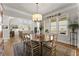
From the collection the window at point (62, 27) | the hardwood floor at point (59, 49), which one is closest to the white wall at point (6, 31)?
the hardwood floor at point (59, 49)

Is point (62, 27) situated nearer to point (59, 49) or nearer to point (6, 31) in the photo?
point (59, 49)

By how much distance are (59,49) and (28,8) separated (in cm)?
88

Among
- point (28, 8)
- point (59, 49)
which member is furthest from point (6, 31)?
point (59, 49)

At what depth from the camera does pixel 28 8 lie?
175 centimetres

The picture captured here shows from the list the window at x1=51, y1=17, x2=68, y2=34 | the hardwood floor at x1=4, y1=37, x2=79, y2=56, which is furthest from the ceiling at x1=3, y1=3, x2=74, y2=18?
the hardwood floor at x1=4, y1=37, x2=79, y2=56

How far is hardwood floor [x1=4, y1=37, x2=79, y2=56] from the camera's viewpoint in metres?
1.69

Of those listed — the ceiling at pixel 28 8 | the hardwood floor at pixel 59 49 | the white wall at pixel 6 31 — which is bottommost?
the hardwood floor at pixel 59 49

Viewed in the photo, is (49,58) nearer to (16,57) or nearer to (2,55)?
(16,57)

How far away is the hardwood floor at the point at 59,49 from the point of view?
1.69 metres

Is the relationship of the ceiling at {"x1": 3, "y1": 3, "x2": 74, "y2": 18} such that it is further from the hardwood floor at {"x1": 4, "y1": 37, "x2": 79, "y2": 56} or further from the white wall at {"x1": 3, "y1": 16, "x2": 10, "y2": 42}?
the hardwood floor at {"x1": 4, "y1": 37, "x2": 79, "y2": 56}

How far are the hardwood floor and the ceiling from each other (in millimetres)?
447

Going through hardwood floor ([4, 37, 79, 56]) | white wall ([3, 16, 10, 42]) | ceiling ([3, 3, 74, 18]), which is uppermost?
ceiling ([3, 3, 74, 18])

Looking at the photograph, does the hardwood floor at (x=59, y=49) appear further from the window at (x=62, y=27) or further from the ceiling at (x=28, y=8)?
the ceiling at (x=28, y=8)

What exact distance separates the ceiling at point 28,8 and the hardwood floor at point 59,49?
45 centimetres
